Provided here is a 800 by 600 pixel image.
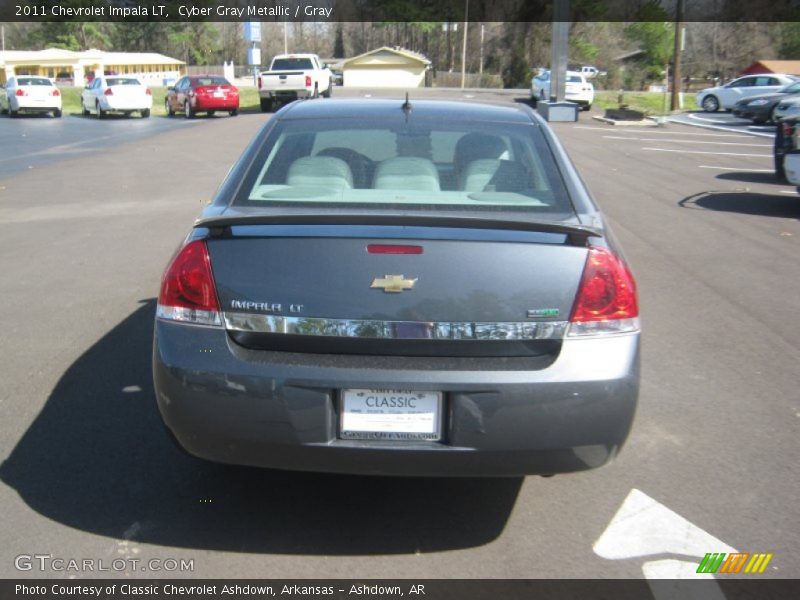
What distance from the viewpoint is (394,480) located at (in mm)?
4215

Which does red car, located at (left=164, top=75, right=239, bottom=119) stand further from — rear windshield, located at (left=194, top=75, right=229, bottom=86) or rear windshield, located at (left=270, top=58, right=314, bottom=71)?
rear windshield, located at (left=270, top=58, right=314, bottom=71)

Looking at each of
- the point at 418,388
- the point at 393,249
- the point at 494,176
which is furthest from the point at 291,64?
the point at 418,388

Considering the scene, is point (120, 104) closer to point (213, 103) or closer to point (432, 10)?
point (213, 103)

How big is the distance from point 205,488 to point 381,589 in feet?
3.73

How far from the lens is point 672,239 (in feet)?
33.8

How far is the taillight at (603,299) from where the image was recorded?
3393 millimetres

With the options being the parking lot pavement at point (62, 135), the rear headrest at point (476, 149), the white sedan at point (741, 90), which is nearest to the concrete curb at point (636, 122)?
the white sedan at point (741, 90)

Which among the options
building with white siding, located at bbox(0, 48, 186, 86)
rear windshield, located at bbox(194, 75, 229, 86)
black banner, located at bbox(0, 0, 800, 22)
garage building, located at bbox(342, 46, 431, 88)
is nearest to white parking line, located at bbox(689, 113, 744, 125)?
rear windshield, located at bbox(194, 75, 229, 86)

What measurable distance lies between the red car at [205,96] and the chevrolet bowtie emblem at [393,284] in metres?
31.9

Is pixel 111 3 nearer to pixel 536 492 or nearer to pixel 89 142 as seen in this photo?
pixel 89 142

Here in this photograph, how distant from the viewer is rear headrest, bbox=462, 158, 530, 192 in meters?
4.16

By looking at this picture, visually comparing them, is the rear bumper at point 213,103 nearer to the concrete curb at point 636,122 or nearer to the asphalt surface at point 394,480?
the concrete curb at point 636,122

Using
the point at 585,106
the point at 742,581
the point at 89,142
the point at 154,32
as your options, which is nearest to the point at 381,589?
the point at 742,581

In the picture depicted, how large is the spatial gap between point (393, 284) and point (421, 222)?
0.30m
